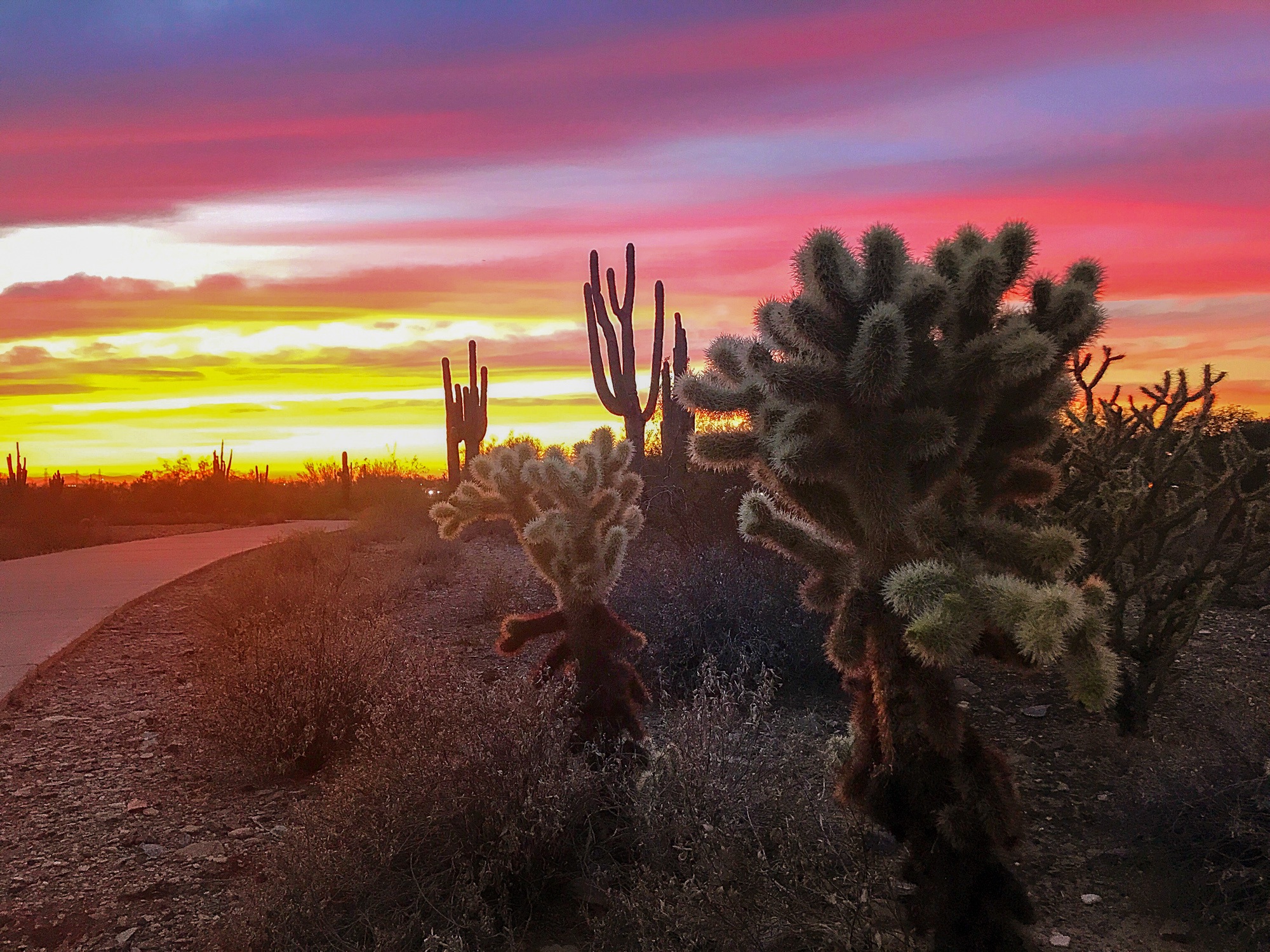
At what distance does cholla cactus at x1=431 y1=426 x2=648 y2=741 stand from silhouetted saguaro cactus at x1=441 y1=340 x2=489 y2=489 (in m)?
17.1

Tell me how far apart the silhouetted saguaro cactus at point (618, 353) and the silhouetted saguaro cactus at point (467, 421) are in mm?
5198

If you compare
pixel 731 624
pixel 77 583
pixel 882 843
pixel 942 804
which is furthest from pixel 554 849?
pixel 77 583

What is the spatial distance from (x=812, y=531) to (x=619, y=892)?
1.66m

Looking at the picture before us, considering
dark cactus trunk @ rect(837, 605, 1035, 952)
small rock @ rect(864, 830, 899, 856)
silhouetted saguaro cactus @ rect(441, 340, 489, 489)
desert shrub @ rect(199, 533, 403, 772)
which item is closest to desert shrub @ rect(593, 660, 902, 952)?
small rock @ rect(864, 830, 899, 856)

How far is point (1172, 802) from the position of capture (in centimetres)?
502

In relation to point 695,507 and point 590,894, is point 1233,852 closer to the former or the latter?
point 590,894

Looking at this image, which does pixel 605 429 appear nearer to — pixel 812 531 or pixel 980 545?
pixel 812 531

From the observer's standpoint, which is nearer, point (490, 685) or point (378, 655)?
point (378, 655)

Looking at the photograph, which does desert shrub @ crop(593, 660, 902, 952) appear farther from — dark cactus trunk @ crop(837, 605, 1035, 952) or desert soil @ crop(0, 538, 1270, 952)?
desert soil @ crop(0, 538, 1270, 952)

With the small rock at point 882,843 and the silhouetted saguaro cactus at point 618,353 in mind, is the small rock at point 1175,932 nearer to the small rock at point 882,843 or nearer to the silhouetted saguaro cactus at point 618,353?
the small rock at point 882,843

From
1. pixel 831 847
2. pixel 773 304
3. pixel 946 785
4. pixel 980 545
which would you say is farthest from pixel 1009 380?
pixel 831 847

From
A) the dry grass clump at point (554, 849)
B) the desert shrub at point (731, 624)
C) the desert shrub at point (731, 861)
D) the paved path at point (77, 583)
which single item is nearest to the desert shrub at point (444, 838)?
the dry grass clump at point (554, 849)

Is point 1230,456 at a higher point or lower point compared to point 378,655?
higher

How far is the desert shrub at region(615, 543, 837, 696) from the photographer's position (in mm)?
8055
